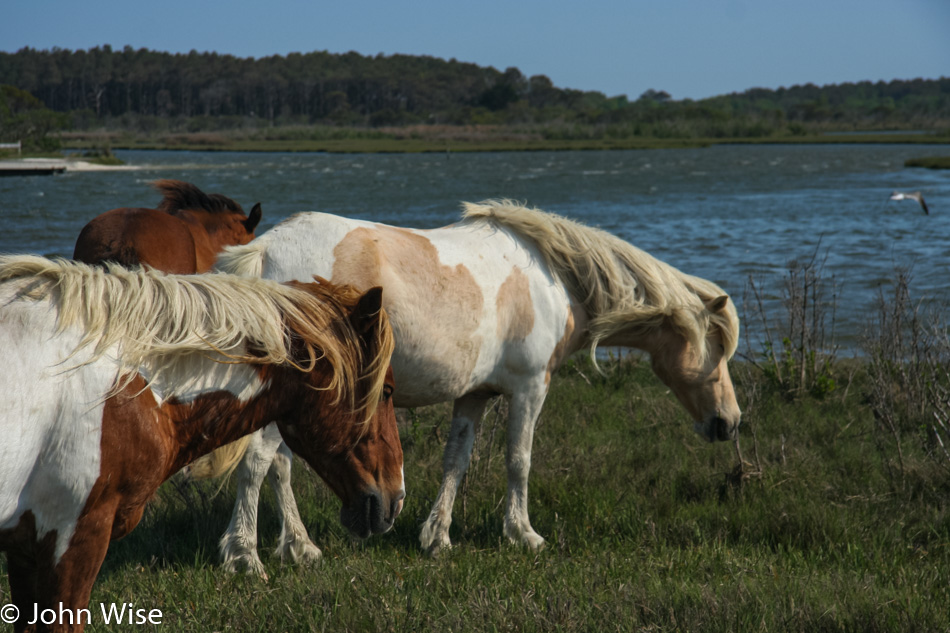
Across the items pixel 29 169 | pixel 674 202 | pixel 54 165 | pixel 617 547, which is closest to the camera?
pixel 617 547

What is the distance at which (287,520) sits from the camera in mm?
4051

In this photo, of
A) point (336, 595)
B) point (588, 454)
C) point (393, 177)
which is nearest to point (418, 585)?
point (336, 595)

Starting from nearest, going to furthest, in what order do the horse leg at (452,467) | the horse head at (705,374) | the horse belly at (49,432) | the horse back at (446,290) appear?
1. the horse belly at (49,432)
2. the horse back at (446,290)
3. the horse leg at (452,467)
4. the horse head at (705,374)

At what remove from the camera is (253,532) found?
12.9 ft

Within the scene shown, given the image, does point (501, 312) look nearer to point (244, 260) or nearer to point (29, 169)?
point (244, 260)

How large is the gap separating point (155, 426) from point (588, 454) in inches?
146

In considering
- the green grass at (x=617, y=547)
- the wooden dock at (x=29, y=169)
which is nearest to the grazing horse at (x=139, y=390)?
the green grass at (x=617, y=547)

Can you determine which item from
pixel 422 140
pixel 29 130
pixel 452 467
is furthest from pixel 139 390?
pixel 422 140

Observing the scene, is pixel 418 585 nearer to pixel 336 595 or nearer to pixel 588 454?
pixel 336 595

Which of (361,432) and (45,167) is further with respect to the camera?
(45,167)

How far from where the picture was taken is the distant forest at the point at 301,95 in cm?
12838

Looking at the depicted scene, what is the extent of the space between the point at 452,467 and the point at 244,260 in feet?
5.14

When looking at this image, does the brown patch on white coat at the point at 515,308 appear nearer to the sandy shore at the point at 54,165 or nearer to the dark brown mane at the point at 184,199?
the dark brown mane at the point at 184,199

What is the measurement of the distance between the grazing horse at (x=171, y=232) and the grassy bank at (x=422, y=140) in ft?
228
